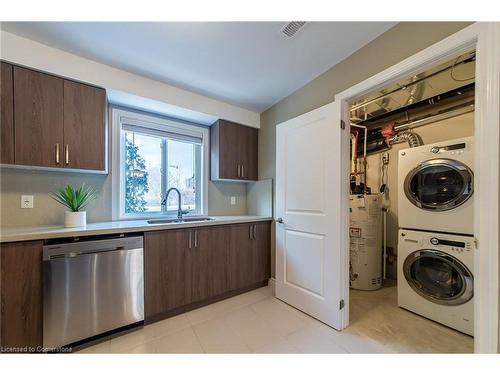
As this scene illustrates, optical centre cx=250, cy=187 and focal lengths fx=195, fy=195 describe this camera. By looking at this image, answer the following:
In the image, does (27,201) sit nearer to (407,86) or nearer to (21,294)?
(21,294)

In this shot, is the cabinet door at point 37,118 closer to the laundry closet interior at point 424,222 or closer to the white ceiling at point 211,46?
the white ceiling at point 211,46

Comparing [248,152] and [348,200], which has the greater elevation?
[248,152]

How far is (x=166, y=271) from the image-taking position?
1844 millimetres

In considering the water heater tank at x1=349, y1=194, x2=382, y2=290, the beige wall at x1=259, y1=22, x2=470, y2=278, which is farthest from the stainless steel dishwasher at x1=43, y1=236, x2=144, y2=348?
the water heater tank at x1=349, y1=194, x2=382, y2=290

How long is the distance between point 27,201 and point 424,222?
3.63 metres

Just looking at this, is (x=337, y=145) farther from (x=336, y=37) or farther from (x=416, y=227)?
(x=416, y=227)

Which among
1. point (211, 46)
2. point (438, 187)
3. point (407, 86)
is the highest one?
point (211, 46)

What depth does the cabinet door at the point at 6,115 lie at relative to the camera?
142 centimetres

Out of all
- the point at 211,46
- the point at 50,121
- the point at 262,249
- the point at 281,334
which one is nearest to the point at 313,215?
the point at 262,249

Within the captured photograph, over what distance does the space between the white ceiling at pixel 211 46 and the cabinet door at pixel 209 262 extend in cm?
160

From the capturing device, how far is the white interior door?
1696 mm

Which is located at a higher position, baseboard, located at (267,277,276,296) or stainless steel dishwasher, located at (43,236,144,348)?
stainless steel dishwasher, located at (43,236,144,348)

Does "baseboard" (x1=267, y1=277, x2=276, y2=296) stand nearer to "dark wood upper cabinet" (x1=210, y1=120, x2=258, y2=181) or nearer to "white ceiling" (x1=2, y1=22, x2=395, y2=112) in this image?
"dark wood upper cabinet" (x1=210, y1=120, x2=258, y2=181)

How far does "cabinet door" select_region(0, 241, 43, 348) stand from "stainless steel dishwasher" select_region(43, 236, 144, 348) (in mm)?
48
